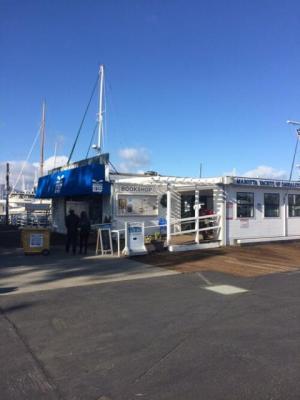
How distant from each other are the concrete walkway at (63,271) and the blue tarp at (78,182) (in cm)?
612

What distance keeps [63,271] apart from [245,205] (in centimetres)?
1050

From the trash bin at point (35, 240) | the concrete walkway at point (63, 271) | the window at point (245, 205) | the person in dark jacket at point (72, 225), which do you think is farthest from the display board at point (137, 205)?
A: the concrete walkway at point (63, 271)

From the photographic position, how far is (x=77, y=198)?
28672 millimetres

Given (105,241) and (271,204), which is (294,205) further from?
(105,241)

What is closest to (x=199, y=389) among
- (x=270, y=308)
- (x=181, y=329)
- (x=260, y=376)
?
(x=260, y=376)

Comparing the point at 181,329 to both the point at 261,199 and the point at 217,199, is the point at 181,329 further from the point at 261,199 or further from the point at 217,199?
the point at 261,199

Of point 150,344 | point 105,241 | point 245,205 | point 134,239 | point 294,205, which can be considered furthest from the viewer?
point 294,205

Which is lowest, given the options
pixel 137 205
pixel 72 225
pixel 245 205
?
pixel 72 225

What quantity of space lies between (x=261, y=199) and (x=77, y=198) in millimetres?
11540

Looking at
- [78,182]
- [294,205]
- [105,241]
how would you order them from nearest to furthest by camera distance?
[105,241], [294,205], [78,182]

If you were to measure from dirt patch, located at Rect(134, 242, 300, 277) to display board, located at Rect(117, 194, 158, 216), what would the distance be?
6247 mm

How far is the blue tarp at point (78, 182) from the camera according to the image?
23.4 m

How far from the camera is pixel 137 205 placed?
24.8 meters

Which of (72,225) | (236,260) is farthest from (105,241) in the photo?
(236,260)
